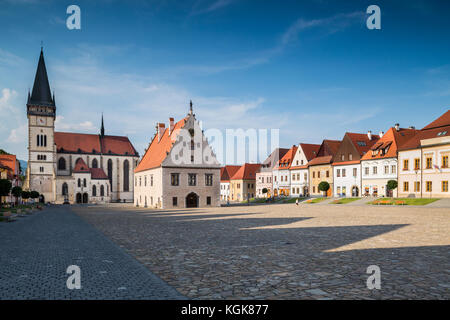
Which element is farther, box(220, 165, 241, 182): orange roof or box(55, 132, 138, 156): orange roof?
box(220, 165, 241, 182): orange roof

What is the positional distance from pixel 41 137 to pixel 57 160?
7090 mm

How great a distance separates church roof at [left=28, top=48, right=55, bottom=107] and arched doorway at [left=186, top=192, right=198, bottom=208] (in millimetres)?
57452

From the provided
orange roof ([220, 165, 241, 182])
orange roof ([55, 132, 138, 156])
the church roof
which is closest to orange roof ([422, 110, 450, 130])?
orange roof ([220, 165, 241, 182])

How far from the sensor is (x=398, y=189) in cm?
5184

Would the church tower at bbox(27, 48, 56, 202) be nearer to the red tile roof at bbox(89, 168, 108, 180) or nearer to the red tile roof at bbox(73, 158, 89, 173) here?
the red tile roof at bbox(73, 158, 89, 173)

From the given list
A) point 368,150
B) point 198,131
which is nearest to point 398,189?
point 368,150

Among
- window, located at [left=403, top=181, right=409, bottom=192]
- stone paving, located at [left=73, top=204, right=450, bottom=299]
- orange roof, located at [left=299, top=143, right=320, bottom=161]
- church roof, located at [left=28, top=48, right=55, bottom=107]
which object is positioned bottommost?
window, located at [left=403, top=181, right=409, bottom=192]

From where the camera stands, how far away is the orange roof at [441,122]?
4713 centimetres

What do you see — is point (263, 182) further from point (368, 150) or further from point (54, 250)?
point (54, 250)

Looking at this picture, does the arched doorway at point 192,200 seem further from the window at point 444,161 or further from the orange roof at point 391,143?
the window at point 444,161

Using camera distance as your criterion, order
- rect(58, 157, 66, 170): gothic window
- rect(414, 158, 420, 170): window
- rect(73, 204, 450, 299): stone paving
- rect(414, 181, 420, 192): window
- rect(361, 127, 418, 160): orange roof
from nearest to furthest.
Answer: rect(73, 204, 450, 299): stone paving, rect(414, 181, 420, 192): window, rect(414, 158, 420, 170): window, rect(361, 127, 418, 160): orange roof, rect(58, 157, 66, 170): gothic window

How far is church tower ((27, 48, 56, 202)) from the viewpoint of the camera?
84.0m

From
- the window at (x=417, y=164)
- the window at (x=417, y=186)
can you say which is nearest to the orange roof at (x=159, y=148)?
the window at (x=417, y=164)

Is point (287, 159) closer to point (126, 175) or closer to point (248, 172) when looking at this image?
point (248, 172)
